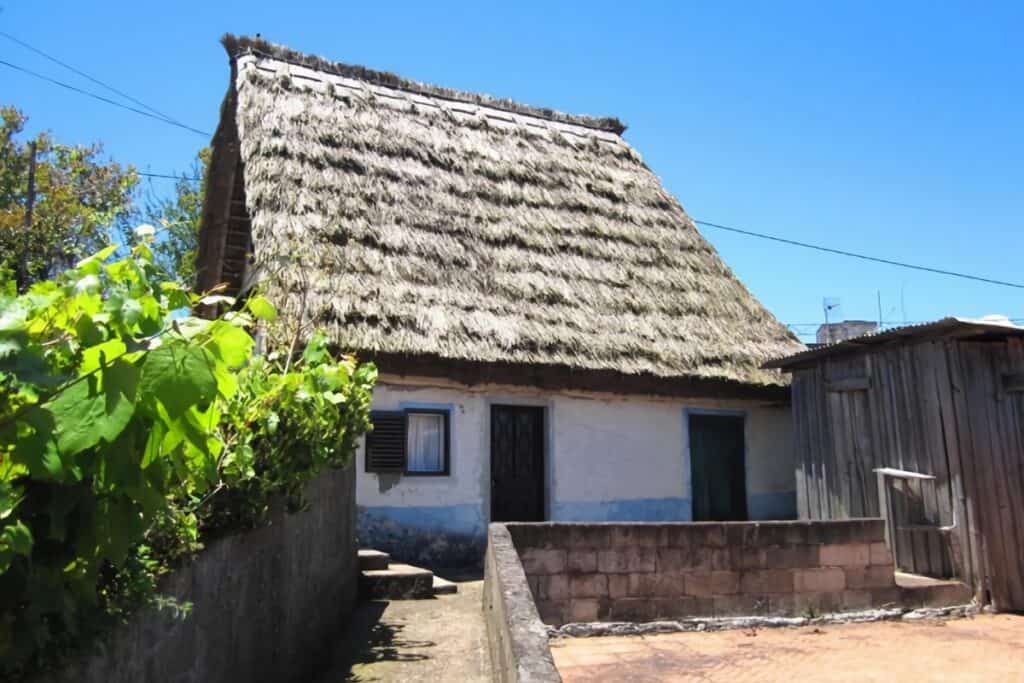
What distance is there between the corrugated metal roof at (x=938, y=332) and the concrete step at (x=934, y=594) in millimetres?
2558

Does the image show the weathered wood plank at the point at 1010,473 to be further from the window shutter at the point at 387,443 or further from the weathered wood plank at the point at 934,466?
the window shutter at the point at 387,443

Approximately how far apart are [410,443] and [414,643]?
4298 mm

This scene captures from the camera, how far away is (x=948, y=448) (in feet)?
29.2

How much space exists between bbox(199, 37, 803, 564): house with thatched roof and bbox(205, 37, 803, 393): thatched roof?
0.03m

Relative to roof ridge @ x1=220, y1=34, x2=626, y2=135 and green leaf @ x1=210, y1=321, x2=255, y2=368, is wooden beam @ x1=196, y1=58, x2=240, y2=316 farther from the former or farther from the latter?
green leaf @ x1=210, y1=321, x2=255, y2=368

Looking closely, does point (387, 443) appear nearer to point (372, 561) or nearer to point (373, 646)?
point (372, 561)

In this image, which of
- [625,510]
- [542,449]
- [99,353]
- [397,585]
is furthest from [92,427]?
[625,510]

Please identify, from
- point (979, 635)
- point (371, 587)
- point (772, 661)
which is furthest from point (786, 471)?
point (371, 587)

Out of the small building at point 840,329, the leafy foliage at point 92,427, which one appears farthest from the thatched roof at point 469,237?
the small building at point 840,329

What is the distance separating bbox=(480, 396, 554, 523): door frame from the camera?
10.6 meters

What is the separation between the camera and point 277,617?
181 inches

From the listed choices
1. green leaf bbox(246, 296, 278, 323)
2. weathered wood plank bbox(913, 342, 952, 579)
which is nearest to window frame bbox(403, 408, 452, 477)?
weathered wood plank bbox(913, 342, 952, 579)

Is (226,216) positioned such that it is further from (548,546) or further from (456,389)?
(548,546)

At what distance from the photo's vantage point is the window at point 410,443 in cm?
991
